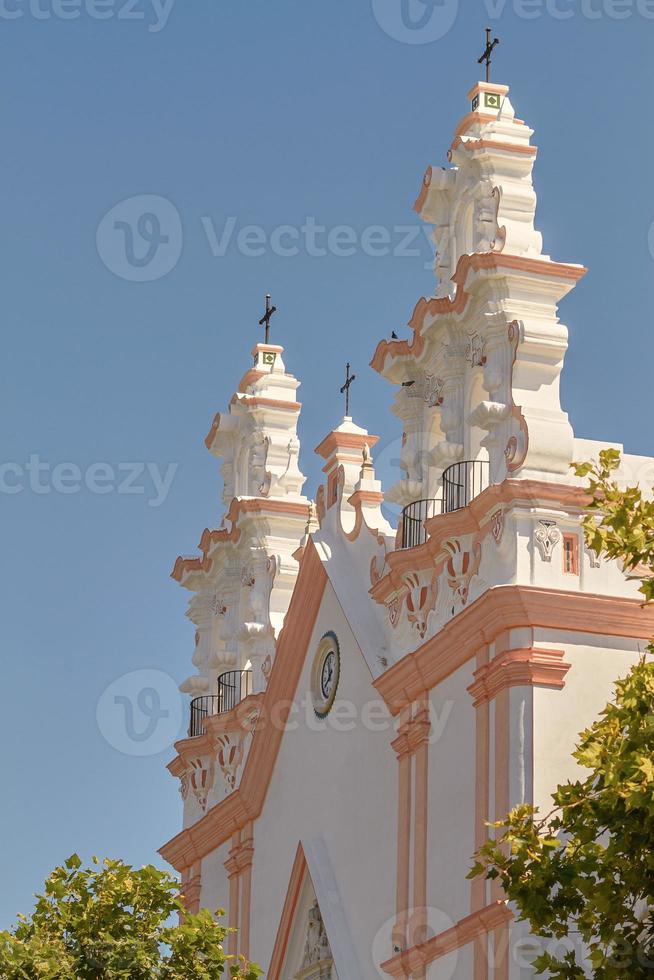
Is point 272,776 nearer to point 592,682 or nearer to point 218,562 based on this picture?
point 218,562

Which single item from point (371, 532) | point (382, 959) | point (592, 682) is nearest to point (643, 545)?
point (592, 682)

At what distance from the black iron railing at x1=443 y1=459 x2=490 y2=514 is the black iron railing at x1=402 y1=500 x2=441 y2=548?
2.93ft

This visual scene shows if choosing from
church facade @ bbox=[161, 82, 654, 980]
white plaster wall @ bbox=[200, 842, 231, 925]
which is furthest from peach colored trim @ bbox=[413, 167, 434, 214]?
white plaster wall @ bbox=[200, 842, 231, 925]

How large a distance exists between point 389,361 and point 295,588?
499 cm

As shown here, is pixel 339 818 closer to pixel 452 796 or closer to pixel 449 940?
pixel 452 796

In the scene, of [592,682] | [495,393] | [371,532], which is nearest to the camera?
[592,682]

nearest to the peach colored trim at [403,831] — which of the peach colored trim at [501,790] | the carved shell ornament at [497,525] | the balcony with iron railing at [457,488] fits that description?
the balcony with iron railing at [457,488]

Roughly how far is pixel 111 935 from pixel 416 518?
7.59m

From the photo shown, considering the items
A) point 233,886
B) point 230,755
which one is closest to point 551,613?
point 233,886

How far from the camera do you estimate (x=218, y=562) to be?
40.4 meters

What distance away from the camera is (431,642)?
28359mm

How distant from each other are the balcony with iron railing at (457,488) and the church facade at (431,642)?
0.10ft

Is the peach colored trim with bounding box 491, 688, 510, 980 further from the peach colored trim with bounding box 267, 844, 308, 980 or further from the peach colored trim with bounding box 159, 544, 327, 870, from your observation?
the peach colored trim with bounding box 159, 544, 327, 870

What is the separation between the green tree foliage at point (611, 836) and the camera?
18422 millimetres
